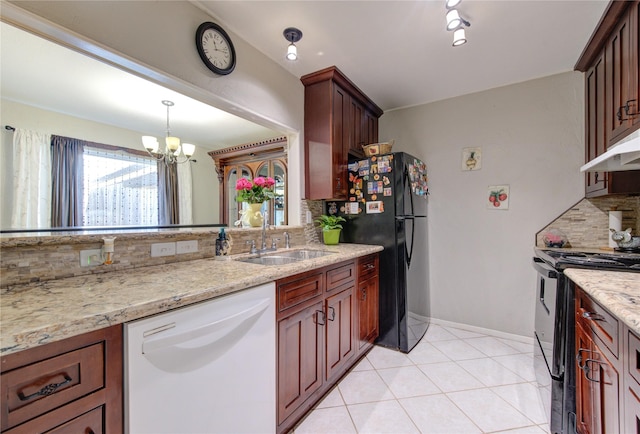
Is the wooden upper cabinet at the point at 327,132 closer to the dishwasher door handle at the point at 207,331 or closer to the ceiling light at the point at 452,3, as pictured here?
the ceiling light at the point at 452,3

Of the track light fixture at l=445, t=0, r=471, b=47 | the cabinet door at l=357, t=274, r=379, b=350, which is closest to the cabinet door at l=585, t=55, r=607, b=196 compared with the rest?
the track light fixture at l=445, t=0, r=471, b=47

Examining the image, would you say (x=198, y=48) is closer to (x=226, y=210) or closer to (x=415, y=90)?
(x=415, y=90)

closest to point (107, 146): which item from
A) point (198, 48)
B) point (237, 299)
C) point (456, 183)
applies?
point (198, 48)

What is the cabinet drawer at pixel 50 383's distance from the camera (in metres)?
0.62

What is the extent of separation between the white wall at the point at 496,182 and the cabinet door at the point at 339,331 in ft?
4.69

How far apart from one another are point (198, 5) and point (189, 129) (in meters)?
2.45

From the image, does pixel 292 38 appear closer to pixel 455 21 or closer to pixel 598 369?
pixel 455 21

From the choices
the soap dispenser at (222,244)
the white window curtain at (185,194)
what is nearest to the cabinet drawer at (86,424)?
the soap dispenser at (222,244)

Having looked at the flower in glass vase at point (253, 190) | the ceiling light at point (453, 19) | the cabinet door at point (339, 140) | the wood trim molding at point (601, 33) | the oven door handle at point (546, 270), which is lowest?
the oven door handle at point (546, 270)

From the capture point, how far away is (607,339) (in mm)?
981

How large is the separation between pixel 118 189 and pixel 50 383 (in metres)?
3.47

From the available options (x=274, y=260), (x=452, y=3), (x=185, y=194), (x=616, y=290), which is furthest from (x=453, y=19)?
(x=185, y=194)

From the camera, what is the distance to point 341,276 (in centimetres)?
192

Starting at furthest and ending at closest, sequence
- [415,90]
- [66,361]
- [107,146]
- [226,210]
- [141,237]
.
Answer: [226,210] → [107,146] → [415,90] → [141,237] → [66,361]
